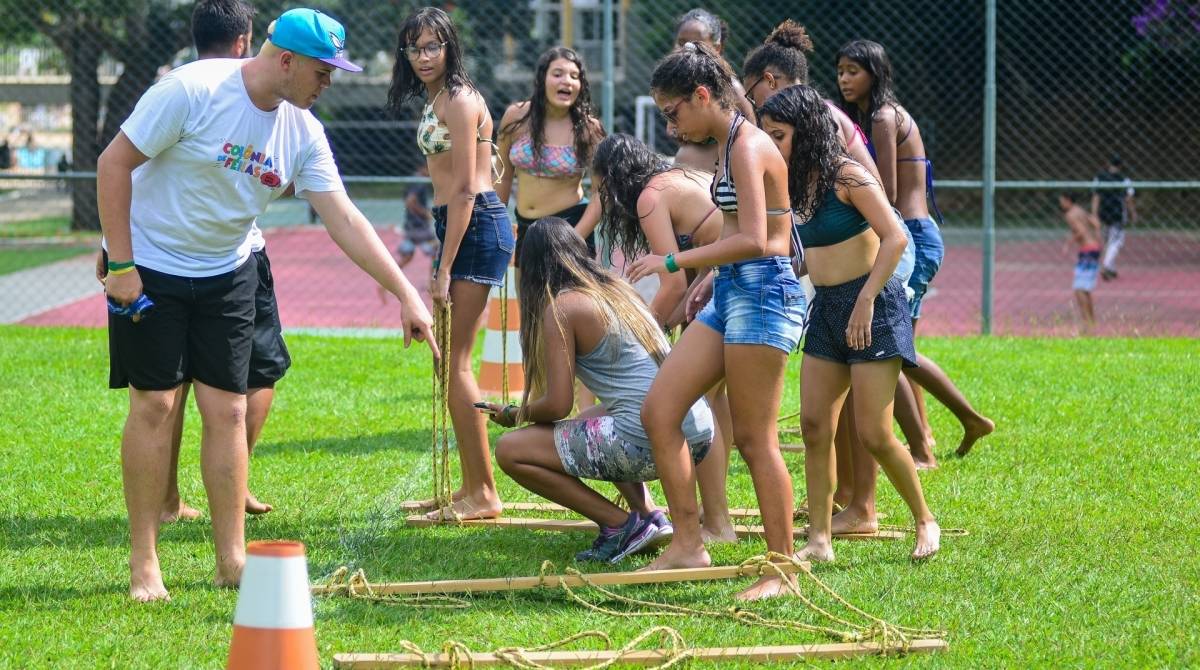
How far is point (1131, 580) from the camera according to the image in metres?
4.68

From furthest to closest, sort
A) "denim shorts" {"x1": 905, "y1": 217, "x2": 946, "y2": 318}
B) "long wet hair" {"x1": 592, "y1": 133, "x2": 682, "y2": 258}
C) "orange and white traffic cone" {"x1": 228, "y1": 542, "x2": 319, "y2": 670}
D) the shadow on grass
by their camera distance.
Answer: the shadow on grass, "denim shorts" {"x1": 905, "y1": 217, "x2": 946, "y2": 318}, "long wet hair" {"x1": 592, "y1": 133, "x2": 682, "y2": 258}, "orange and white traffic cone" {"x1": 228, "y1": 542, "x2": 319, "y2": 670}

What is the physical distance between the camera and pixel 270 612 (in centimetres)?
325

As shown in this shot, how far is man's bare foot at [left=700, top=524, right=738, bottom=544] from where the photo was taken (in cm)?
533

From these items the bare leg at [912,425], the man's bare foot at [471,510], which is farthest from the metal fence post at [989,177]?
the man's bare foot at [471,510]

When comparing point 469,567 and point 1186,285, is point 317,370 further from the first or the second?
→ point 1186,285

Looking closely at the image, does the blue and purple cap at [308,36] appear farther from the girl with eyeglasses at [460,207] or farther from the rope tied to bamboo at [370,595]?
the rope tied to bamboo at [370,595]

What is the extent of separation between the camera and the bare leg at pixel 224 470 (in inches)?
182

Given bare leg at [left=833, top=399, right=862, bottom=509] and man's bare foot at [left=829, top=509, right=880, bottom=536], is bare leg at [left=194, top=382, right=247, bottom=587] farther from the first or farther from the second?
bare leg at [left=833, top=399, right=862, bottom=509]

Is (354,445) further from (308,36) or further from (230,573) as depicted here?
(308,36)

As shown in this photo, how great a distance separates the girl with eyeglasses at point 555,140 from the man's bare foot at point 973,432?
2031mm

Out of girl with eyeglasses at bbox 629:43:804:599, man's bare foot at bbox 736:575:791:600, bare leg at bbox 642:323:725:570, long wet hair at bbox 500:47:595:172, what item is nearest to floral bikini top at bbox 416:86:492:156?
long wet hair at bbox 500:47:595:172

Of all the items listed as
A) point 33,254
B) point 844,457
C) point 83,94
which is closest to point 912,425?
point 844,457

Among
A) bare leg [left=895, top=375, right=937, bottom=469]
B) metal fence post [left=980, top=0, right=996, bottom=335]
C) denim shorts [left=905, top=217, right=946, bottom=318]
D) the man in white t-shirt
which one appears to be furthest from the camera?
metal fence post [left=980, top=0, right=996, bottom=335]

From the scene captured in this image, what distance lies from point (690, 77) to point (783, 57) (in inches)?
A: 61.5
